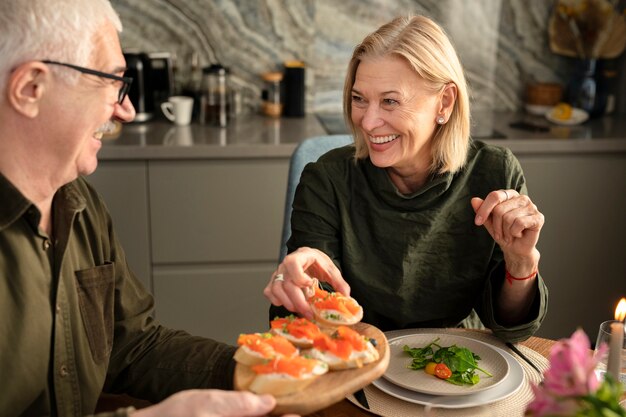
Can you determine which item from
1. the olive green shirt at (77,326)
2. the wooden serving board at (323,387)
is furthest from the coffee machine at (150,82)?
the wooden serving board at (323,387)

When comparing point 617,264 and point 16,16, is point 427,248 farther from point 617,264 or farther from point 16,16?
point 617,264

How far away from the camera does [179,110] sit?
3.18 m

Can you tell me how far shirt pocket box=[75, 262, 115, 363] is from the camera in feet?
4.71

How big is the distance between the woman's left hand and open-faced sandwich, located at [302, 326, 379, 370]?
409 millimetres

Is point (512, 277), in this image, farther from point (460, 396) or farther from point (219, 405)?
point (219, 405)

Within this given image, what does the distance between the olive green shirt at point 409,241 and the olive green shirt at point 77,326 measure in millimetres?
405

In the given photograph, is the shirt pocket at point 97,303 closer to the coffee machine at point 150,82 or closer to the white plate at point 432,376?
the white plate at point 432,376

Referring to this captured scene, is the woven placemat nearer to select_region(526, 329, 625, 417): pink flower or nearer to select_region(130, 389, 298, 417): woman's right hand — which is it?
select_region(130, 389, 298, 417): woman's right hand

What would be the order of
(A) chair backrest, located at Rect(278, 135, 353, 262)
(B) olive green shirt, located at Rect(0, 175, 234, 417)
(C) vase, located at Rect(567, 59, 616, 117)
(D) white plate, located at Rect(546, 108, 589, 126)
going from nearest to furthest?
1. (B) olive green shirt, located at Rect(0, 175, 234, 417)
2. (A) chair backrest, located at Rect(278, 135, 353, 262)
3. (D) white plate, located at Rect(546, 108, 589, 126)
4. (C) vase, located at Rect(567, 59, 616, 117)

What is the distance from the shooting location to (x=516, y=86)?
3.65 meters

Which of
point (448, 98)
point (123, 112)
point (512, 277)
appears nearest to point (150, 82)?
point (448, 98)

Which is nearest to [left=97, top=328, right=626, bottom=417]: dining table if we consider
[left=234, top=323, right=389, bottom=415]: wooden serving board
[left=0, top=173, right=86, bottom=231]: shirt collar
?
[left=234, top=323, right=389, bottom=415]: wooden serving board

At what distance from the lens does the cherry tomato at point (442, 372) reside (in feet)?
4.57

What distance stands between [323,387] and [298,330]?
140mm
